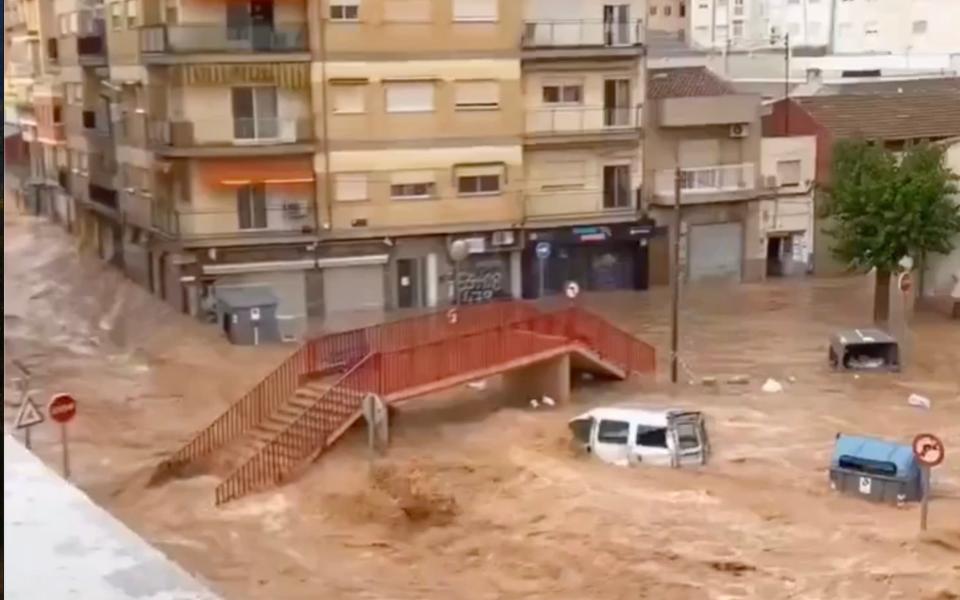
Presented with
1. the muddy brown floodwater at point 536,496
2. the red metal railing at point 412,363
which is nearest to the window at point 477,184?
the muddy brown floodwater at point 536,496

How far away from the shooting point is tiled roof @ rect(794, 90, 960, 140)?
27281 millimetres

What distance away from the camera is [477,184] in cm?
2388

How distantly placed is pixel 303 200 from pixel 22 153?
8230 millimetres

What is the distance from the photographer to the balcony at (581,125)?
79.6ft

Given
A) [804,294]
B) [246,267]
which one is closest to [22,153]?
[246,267]

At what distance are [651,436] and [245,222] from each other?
33.2ft

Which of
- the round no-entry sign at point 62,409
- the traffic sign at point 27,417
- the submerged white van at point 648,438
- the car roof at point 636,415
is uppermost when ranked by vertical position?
the round no-entry sign at point 62,409

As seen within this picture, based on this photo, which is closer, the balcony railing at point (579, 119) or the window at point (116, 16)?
the window at point (116, 16)

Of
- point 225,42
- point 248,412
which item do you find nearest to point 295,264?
point 225,42

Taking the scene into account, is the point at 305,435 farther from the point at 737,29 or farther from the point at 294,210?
the point at 737,29

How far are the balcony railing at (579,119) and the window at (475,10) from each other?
179 centimetres

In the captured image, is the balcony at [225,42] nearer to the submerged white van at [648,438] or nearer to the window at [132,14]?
the window at [132,14]

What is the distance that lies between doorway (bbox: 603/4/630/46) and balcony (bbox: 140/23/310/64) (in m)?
5.61

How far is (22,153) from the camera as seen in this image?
91.5ft
